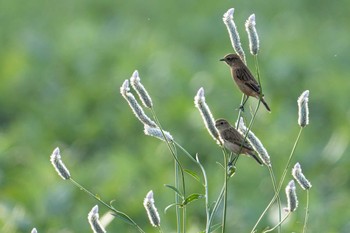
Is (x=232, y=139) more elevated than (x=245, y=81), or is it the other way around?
(x=245, y=81)

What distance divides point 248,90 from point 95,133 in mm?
5360

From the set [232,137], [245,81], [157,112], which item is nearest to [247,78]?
[245,81]

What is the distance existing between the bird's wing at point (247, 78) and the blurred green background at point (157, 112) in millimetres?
447

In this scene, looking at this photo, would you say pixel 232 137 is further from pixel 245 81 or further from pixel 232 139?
pixel 245 81

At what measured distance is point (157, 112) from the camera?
8.92m

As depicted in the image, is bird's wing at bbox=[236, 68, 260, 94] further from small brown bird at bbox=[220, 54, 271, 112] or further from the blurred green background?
the blurred green background

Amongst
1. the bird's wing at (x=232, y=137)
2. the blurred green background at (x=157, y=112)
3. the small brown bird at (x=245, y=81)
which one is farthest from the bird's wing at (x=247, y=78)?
the blurred green background at (x=157, y=112)

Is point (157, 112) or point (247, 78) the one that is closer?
point (247, 78)

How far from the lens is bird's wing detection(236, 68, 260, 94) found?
3455 mm

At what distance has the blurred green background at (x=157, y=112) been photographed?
6.39 m

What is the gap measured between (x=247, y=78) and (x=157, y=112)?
545cm

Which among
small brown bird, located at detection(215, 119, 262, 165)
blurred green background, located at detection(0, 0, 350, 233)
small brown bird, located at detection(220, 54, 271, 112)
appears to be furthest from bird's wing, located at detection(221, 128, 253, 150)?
blurred green background, located at detection(0, 0, 350, 233)

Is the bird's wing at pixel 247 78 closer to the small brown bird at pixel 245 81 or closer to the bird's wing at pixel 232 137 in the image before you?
the small brown bird at pixel 245 81

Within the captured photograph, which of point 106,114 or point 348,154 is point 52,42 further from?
point 348,154
